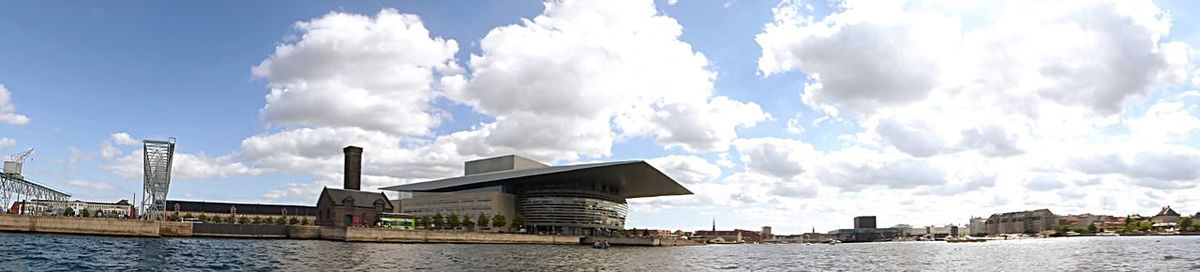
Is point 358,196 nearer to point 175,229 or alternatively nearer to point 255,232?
point 255,232

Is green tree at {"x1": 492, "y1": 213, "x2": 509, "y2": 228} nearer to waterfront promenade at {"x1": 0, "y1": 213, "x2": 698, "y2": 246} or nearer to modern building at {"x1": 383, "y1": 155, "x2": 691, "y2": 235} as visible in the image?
modern building at {"x1": 383, "y1": 155, "x2": 691, "y2": 235}

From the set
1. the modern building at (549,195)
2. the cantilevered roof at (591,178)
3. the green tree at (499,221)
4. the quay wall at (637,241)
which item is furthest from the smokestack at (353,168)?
the quay wall at (637,241)

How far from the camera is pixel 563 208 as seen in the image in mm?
162250

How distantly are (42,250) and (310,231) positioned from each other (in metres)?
59.7

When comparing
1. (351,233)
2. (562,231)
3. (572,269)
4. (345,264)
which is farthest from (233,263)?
(562,231)

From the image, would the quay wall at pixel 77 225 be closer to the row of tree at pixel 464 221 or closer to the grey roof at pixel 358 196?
the row of tree at pixel 464 221

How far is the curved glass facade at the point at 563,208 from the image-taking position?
16212 centimetres

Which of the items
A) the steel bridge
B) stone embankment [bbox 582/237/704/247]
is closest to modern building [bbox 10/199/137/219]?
the steel bridge

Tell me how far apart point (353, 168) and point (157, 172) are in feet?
319

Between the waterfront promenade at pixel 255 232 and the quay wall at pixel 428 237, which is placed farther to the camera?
the quay wall at pixel 428 237

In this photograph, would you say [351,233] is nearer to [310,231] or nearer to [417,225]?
[310,231]

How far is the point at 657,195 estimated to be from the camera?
19675 centimetres

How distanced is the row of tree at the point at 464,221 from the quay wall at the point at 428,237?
20.9m

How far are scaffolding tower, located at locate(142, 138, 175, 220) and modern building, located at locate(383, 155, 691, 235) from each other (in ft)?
228
